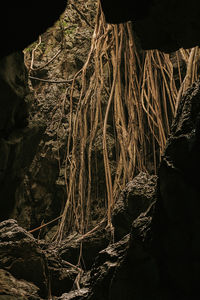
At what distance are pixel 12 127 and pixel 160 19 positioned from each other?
0.62m

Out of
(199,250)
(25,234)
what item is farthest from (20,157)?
(25,234)

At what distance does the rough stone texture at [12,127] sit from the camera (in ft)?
3.44

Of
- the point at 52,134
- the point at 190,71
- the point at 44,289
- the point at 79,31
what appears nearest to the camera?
the point at 44,289

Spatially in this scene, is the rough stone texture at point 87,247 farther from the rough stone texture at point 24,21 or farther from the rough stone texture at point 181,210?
the rough stone texture at point 24,21

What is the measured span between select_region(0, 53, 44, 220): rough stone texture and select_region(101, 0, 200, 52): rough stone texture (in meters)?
0.37

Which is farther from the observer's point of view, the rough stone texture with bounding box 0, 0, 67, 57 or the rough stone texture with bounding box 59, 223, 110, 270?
the rough stone texture with bounding box 59, 223, 110, 270

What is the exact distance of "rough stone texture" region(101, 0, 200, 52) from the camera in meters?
→ 1.07

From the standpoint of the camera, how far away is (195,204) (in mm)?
1064

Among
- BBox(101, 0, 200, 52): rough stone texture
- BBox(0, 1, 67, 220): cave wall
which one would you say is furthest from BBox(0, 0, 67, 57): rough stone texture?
BBox(101, 0, 200, 52): rough stone texture

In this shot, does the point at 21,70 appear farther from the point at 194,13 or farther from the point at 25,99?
the point at 194,13

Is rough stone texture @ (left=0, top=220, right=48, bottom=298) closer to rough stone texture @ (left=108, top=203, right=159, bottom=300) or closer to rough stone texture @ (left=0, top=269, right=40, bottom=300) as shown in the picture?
rough stone texture @ (left=0, top=269, right=40, bottom=300)

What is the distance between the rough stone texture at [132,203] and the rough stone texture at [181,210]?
113 cm

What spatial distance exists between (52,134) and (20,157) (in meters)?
2.72

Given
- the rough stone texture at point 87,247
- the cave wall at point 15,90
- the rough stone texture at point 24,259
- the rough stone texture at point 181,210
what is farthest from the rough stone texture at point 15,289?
the rough stone texture at point 87,247
